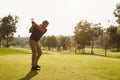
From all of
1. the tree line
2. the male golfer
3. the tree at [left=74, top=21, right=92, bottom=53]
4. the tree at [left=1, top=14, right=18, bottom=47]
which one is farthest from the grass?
the tree at [left=1, top=14, right=18, bottom=47]

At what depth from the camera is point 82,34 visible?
295 feet

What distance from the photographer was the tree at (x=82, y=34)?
8962 centimetres

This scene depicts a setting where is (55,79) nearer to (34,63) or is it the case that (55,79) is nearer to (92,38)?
(34,63)

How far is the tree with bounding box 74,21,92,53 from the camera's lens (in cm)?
8962

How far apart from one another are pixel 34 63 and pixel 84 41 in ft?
263

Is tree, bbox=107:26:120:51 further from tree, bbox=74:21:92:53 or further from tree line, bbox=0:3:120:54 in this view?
tree, bbox=74:21:92:53

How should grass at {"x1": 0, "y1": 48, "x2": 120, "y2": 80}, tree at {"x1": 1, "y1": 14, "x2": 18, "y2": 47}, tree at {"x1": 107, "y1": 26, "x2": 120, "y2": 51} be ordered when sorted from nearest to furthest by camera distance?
grass at {"x1": 0, "y1": 48, "x2": 120, "y2": 80} → tree at {"x1": 107, "y1": 26, "x2": 120, "y2": 51} → tree at {"x1": 1, "y1": 14, "x2": 18, "y2": 47}

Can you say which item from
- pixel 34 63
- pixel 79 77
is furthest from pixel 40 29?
pixel 79 77

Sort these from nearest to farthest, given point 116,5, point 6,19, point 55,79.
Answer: point 55,79 → point 116,5 → point 6,19

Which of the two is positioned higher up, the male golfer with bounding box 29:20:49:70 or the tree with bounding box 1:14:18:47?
the tree with bounding box 1:14:18:47

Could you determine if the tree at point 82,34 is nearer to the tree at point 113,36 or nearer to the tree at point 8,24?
the tree at point 113,36

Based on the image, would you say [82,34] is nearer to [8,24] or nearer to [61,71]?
[8,24]

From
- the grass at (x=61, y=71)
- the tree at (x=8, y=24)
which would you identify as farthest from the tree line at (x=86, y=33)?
the grass at (x=61, y=71)

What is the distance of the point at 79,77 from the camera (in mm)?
8430
